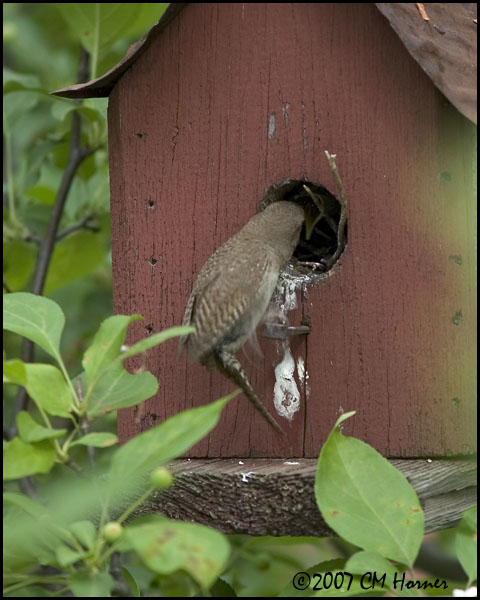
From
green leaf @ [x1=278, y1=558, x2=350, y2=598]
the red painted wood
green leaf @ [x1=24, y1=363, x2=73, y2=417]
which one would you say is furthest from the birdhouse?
green leaf @ [x1=24, y1=363, x2=73, y2=417]

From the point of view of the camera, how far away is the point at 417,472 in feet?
7.39

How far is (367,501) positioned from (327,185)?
3.33ft

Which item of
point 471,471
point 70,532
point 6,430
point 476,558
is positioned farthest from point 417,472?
point 6,430

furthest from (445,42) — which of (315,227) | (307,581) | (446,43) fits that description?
(307,581)

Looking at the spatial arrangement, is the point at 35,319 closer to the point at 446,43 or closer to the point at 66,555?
the point at 66,555

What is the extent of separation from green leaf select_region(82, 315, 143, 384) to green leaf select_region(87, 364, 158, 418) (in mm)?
18

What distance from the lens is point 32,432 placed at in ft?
5.39

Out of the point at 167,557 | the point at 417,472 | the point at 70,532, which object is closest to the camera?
the point at 167,557

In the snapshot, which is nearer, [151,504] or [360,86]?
[151,504]

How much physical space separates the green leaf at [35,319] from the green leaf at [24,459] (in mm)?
208

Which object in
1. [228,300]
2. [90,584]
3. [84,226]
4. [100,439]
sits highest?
[84,226]

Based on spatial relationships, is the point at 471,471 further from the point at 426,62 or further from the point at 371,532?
the point at 426,62

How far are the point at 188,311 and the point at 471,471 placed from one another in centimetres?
74

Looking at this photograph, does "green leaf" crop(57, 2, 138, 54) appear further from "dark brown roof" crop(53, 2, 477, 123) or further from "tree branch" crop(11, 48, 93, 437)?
"dark brown roof" crop(53, 2, 477, 123)
